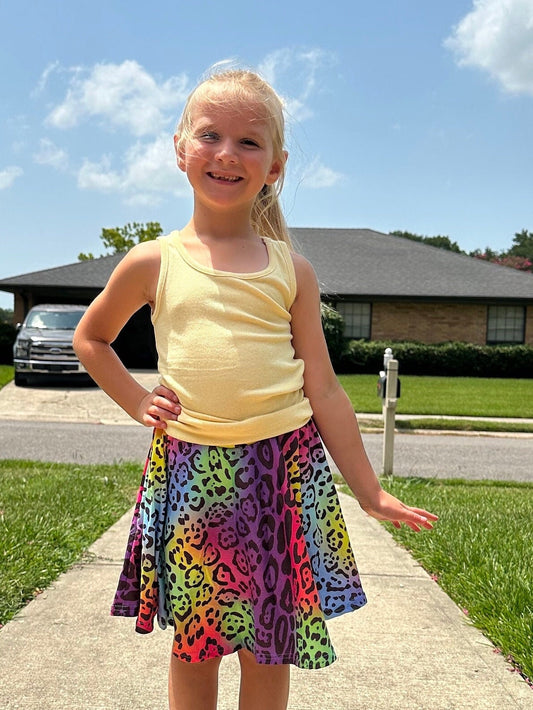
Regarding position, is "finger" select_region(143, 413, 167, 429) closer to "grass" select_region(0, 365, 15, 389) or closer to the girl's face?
the girl's face

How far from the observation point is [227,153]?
1.75 m

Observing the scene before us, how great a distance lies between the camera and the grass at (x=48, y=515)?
11.6 ft

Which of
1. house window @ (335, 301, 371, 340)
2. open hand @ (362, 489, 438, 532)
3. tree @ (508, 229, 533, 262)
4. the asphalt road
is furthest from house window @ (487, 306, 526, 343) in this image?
tree @ (508, 229, 533, 262)

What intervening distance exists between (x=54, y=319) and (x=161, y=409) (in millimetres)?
15819

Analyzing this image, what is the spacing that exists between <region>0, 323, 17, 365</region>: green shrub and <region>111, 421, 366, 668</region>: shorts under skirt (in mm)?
21698

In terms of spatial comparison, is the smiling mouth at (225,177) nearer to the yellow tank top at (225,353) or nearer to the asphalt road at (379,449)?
the yellow tank top at (225,353)

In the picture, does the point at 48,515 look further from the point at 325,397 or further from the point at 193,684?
the point at 325,397

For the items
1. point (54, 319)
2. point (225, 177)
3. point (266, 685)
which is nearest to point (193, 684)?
point (266, 685)

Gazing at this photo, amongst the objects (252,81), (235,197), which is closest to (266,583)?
(235,197)

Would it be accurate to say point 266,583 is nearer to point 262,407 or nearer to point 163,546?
point 163,546

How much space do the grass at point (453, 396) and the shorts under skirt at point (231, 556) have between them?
11641 millimetres

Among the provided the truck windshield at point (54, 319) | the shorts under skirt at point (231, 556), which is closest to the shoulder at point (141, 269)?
the shorts under skirt at point (231, 556)

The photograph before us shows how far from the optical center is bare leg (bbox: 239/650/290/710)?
182 cm

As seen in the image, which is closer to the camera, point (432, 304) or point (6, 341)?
point (6, 341)
